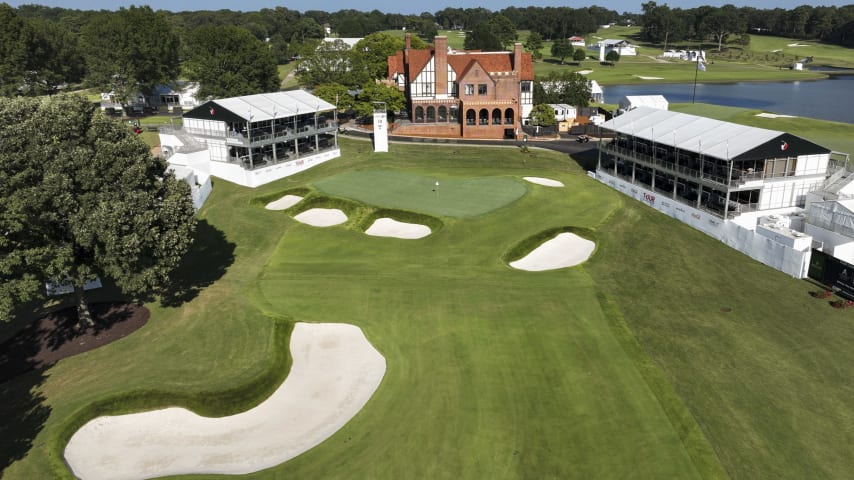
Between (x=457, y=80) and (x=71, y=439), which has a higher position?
(x=457, y=80)

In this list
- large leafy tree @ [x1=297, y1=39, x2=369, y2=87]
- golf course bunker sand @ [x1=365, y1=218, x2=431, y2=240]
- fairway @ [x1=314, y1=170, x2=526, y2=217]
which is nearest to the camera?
golf course bunker sand @ [x1=365, y1=218, x2=431, y2=240]

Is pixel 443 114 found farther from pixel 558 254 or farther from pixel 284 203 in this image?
pixel 558 254

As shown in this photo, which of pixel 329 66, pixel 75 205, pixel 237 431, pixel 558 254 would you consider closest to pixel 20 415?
pixel 237 431

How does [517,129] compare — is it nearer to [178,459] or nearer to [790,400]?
[790,400]

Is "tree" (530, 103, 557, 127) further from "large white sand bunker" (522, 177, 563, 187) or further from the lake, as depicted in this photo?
the lake

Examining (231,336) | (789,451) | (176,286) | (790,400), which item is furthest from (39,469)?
(790,400)

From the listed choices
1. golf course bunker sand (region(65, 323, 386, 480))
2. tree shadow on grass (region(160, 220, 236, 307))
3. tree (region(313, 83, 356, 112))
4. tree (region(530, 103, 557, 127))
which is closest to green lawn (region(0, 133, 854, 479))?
tree shadow on grass (region(160, 220, 236, 307))

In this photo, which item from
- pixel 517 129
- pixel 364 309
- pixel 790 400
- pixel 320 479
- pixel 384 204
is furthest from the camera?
pixel 517 129
